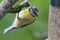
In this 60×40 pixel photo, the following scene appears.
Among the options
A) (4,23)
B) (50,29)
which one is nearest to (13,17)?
(4,23)

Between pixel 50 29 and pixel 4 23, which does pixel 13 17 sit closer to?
pixel 4 23

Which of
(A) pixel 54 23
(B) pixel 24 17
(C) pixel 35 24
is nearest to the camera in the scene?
(A) pixel 54 23

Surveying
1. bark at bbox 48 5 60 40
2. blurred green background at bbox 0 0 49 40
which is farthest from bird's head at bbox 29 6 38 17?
blurred green background at bbox 0 0 49 40

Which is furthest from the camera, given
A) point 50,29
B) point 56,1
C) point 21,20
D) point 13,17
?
point 13,17

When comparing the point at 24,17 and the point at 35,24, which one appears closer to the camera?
the point at 24,17

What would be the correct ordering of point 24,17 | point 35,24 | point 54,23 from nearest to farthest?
point 54,23
point 24,17
point 35,24

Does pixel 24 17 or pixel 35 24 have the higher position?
pixel 24 17

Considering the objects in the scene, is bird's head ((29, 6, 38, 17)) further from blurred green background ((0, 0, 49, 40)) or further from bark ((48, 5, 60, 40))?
blurred green background ((0, 0, 49, 40))

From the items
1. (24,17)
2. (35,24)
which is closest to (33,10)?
(24,17)

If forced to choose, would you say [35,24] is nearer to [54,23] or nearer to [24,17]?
[24,17]
